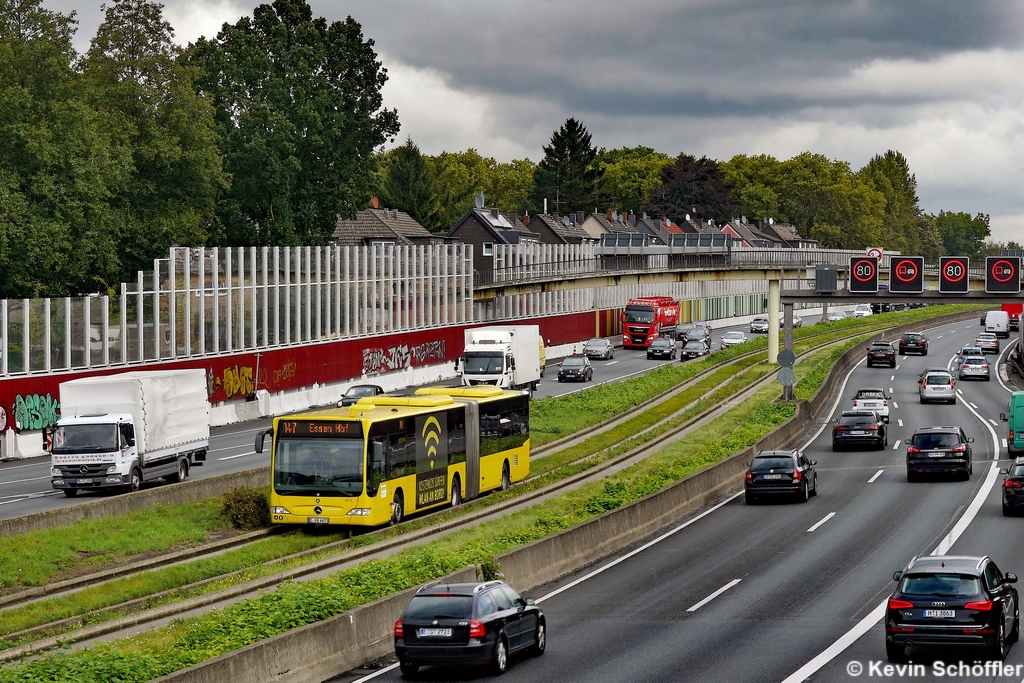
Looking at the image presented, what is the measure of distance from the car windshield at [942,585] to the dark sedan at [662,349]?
261 feet

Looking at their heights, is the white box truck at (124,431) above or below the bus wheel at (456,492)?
above

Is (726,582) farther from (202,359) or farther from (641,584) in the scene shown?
(202,359)

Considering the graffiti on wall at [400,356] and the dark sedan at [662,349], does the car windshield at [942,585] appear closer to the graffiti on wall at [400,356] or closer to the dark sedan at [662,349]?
the graffiti on wall at [400,356]

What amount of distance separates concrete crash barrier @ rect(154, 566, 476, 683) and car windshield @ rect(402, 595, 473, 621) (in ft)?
5.16

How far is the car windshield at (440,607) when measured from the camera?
21.0 m

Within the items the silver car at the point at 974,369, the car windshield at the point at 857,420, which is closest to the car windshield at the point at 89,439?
the car windshield at the point at 857,420

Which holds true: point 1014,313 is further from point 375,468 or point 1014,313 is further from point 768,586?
point 768,586

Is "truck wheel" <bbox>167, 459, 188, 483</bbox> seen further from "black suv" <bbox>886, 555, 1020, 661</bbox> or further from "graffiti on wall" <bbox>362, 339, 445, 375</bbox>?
"graffiti on wall" <bbox>362, 339, 445, 375</bbox>

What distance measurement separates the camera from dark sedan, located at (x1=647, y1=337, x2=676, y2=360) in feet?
331

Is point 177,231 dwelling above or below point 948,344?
above

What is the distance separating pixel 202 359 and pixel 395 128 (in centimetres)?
4134

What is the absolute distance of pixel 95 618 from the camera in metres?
26.0

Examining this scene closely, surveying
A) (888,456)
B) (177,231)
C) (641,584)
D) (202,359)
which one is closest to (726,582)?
(641,584)

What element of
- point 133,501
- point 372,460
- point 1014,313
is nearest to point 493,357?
point 133,501
